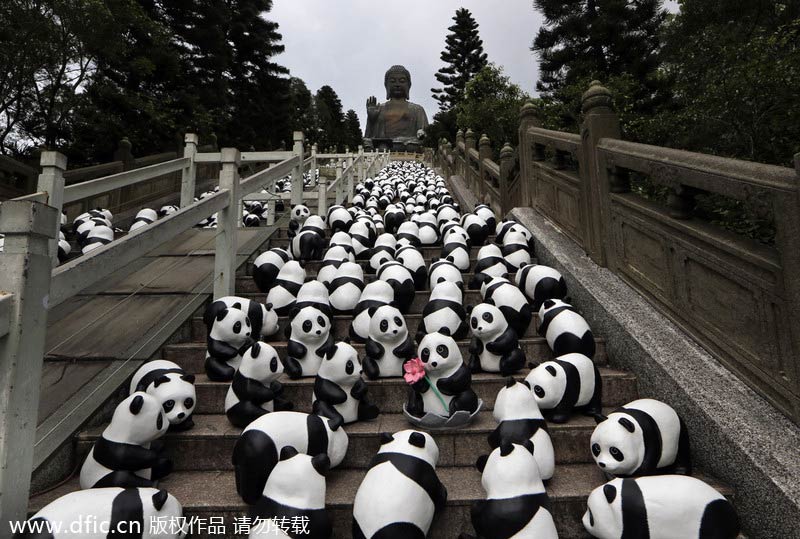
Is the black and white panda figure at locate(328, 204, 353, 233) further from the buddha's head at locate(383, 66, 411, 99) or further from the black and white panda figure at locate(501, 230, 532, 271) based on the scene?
the buddha's head at locate(383, 66, 411, 99)

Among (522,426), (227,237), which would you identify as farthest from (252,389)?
(227,237)

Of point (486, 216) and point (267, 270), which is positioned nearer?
point (267, 270)

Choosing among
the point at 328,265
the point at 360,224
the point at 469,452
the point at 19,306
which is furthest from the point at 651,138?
the point at 19,306

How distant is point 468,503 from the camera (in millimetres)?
2590

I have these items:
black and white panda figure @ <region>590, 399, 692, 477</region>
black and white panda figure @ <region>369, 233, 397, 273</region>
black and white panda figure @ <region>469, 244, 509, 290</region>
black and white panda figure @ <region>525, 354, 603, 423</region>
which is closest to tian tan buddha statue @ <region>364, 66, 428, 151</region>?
black and white panda figure @ <region>369, 233, 397, 273</region>

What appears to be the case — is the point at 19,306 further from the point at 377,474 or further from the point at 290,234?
the point at 290,234

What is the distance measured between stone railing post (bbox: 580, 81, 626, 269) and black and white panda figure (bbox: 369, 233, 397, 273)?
2.33m

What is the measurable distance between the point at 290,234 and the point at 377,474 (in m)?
4.60

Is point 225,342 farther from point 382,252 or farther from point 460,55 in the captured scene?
point 460,55

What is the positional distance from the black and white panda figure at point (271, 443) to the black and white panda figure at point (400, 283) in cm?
202

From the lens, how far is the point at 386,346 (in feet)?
12.5

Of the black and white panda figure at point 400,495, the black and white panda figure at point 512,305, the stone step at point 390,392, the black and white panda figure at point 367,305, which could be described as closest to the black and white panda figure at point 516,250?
the black and white panda figure at point 512,305

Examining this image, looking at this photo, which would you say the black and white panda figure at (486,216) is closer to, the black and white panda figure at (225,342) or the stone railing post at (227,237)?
the stone railing post at (227,237)

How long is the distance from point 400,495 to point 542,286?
9.56 ft
